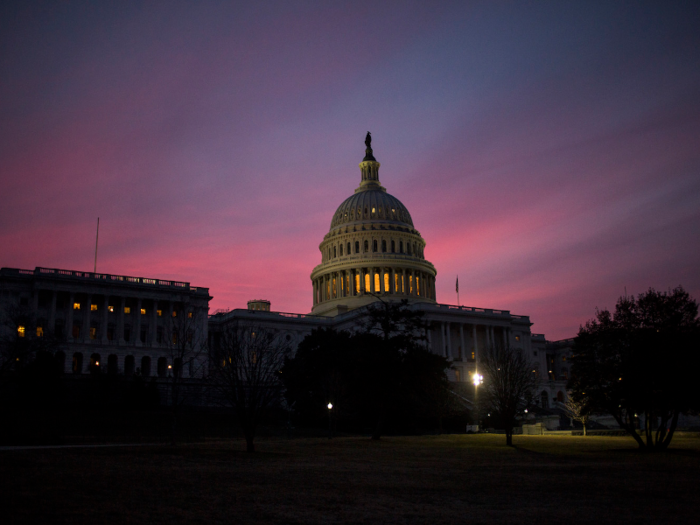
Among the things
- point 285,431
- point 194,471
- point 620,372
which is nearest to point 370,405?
point 285,431

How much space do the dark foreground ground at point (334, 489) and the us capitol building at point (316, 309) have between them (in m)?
40.0

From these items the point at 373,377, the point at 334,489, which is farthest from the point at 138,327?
the point at 334,489

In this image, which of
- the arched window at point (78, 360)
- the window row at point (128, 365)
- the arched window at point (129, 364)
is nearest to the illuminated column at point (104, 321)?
the window row at point (128, 365)

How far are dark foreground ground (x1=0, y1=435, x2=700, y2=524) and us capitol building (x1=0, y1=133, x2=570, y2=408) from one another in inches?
1576

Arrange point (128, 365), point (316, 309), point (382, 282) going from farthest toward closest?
point (316, 309), point (382, 282), point (128, 365)

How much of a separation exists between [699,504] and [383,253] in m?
133

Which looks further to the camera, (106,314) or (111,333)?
(111,333)

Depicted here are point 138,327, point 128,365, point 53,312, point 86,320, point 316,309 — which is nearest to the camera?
point 53,312

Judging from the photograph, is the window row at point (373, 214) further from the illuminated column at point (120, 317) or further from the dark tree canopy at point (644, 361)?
the dark tree canopy at point (644, 361)

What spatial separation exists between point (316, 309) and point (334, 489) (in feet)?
453

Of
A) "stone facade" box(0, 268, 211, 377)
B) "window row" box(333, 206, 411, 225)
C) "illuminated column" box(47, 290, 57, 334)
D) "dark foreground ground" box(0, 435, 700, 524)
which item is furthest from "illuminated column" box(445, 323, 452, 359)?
"dark foreground ground" box(0, 435, 700, 524)

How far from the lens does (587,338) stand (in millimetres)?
44281

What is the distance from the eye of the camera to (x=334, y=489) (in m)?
A: 21.0

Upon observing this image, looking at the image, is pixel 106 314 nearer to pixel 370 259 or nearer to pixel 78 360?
pixel 78 360
